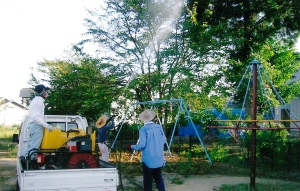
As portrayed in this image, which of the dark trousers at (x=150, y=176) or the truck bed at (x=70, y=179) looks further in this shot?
the dark trousers at (x=150, y=176)

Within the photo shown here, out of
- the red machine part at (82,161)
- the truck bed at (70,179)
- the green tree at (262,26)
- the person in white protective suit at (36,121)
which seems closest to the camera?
the truck bed at (70,179)

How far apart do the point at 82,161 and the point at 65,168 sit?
1.04ft

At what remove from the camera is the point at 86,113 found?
46.3 ft

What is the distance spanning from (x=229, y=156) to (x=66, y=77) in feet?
21.2

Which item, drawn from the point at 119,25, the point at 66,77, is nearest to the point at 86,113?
the point at 66,77

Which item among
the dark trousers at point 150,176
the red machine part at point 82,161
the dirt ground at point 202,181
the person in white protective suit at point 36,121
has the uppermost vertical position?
the person in white protective suit at point 36,121

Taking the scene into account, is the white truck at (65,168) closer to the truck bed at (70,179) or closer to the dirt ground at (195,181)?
the truck bed at (70,179)

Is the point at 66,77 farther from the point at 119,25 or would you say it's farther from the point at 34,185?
the point at 34,185

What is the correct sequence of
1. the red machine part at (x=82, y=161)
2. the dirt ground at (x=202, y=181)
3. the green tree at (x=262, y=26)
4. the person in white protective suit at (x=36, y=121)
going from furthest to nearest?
the green tree at (x=262, y=26), the dirt ground at (x=202, y=181), the person in white protective suit at (x=36, y=121), the red machine part at (x=82, y=161)

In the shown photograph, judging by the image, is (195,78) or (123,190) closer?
→ (123,190)

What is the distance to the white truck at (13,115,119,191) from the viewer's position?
5.86 metres

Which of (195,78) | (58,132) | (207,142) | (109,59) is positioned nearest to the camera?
(58,132)

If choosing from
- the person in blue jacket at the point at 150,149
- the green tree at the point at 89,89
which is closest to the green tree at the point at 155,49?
the green tree at the point at 89,89

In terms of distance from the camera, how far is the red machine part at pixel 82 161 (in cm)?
641
